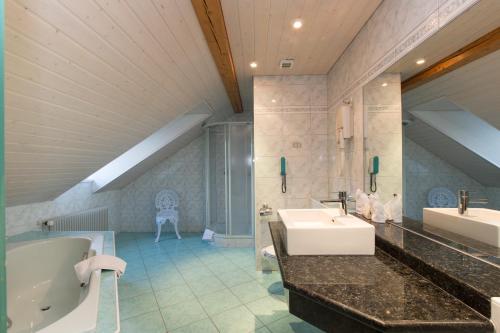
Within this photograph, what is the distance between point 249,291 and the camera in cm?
266

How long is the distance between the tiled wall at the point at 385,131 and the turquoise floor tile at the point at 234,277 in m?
1.75

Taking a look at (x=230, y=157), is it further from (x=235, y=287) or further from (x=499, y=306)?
Answer: (x=499, y=306)

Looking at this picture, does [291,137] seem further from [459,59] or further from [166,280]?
[166,280]

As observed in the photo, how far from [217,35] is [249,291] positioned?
8.14 feet

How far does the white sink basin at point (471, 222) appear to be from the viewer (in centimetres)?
104

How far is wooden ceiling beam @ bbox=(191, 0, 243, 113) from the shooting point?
5.74ft

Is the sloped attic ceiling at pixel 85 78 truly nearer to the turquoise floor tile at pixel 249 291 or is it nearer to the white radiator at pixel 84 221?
the white radiator at pixel 84 221

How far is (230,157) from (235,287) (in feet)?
7.35

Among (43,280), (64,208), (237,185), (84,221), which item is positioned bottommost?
(43,280)

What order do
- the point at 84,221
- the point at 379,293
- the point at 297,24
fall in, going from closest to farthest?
the point at 379,293, the point at 297,24, the point at 84,221

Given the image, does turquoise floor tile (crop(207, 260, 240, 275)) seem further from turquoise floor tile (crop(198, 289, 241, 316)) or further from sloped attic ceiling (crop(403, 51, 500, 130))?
sloped attic ceiling (crop(403, 51, 500, 130))

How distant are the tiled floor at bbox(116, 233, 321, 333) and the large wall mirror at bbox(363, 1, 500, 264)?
4.47 ft

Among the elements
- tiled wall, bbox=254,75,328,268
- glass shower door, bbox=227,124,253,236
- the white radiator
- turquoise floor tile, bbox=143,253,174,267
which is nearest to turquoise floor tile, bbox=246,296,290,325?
tiled wall, bbox=254,75,328,268

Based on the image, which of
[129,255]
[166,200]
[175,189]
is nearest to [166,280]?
[129,255]
